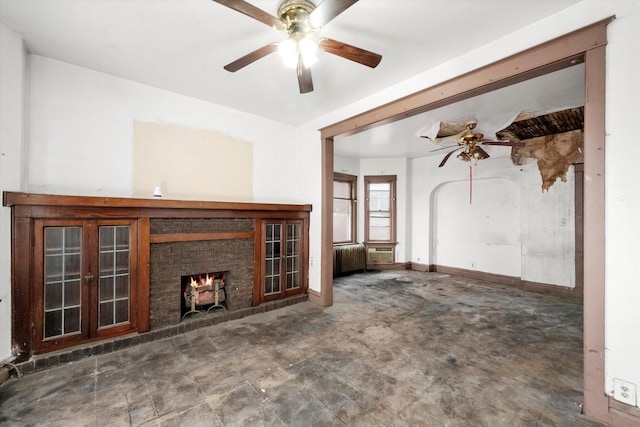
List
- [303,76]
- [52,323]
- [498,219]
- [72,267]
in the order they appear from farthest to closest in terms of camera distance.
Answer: [498,219], [72,267], [52,323], [303,76]

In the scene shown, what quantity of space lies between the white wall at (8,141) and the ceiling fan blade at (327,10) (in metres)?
2.68

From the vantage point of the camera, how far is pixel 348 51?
198cm

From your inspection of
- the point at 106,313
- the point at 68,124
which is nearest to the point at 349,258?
the point at 106,313

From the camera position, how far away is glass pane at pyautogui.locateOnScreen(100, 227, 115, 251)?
8.96 feet

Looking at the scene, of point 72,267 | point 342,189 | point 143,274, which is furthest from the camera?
point 342,189

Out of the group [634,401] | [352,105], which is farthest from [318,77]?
[634,401]

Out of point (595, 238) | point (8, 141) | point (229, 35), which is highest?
point (229, 35)

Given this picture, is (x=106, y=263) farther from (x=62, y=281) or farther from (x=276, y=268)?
(x=276, y=268)

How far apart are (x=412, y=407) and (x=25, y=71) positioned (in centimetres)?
449

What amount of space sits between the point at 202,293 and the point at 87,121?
92.5 inches

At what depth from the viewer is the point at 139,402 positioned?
196cm

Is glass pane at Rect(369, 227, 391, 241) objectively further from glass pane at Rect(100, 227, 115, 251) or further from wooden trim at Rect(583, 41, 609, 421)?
glass pane at Rect(100, 227, 115, 251)

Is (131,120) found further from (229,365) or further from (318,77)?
(229,365)

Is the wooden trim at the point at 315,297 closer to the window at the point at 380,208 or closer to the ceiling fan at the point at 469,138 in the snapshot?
the window at the point at 380,208
